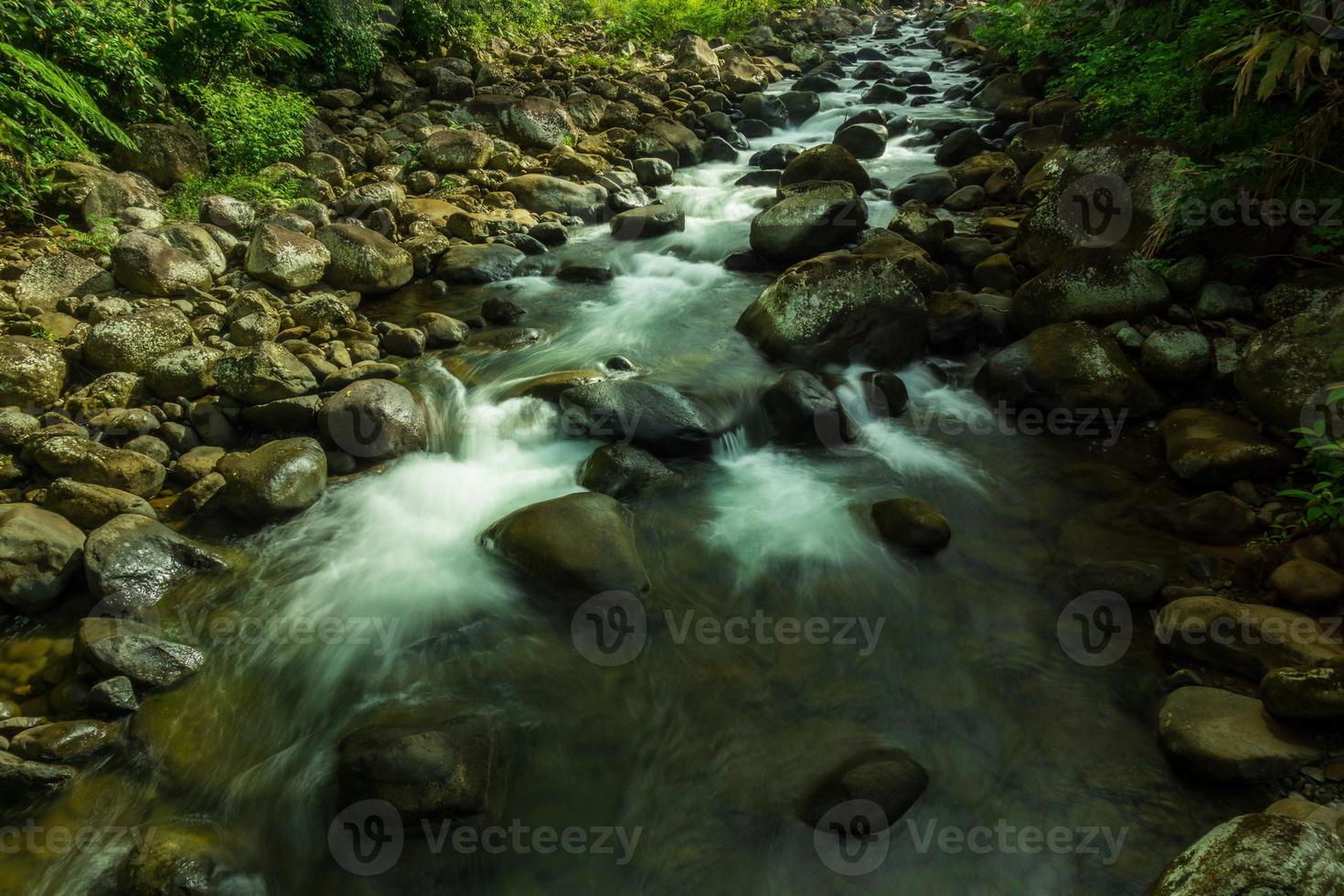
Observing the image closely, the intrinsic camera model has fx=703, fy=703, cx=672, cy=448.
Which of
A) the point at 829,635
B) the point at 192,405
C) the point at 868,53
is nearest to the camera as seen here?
the point at 829,635

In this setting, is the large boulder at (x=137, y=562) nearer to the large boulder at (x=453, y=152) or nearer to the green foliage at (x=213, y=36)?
the green foliage at (x=213, y=36)

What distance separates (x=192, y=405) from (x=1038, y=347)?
656cm

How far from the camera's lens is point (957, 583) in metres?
4.39

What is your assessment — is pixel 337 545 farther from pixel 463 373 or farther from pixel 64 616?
pixel 463 373

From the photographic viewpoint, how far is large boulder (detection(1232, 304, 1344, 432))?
427 centimetres

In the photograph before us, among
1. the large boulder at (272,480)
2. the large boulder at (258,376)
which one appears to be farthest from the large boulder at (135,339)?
the large boulder at (272,480)

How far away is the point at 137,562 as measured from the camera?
13.4 feet

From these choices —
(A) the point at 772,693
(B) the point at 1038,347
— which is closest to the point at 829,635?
(A) the point at 772,693

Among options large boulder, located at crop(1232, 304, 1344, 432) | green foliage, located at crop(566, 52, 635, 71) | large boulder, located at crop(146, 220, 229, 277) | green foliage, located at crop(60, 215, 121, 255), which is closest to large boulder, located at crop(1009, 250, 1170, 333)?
large boulder, located at crop(1232, 304, 1344, 432)

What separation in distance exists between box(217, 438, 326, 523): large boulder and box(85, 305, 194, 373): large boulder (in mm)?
1349

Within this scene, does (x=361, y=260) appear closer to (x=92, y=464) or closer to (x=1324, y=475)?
(x=92, y=464)

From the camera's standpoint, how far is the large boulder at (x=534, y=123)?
431 inches

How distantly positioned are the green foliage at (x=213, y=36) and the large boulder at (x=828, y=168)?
6672mm

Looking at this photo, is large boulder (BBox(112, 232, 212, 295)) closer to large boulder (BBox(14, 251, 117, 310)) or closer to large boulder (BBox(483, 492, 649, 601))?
large boulder (BBox(14, 251, 117, 310))
